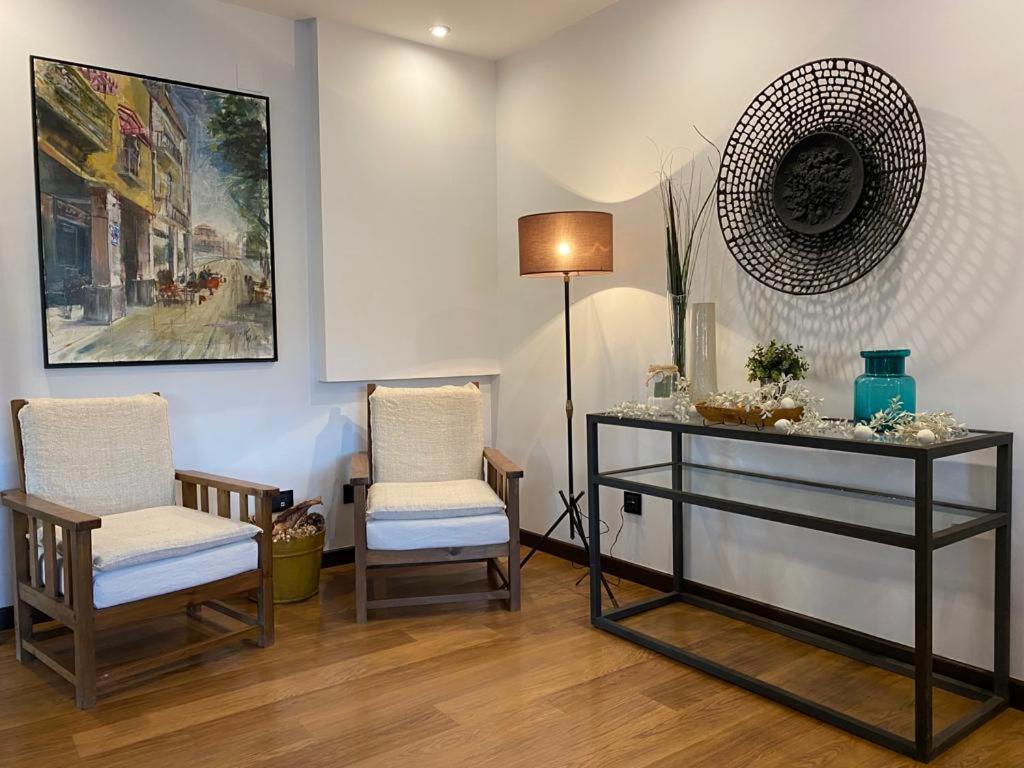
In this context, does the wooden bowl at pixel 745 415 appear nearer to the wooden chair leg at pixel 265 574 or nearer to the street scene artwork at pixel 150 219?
the wooden chair leg at pixel 265 574

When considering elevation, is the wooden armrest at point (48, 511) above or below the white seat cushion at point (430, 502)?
above

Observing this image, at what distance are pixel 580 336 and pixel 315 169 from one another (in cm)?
146

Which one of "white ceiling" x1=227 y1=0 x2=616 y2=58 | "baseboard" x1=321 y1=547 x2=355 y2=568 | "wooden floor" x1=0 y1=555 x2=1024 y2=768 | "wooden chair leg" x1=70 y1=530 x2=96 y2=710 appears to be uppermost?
"white ceiling" x1=227 y1=0 x2=616 y2=58

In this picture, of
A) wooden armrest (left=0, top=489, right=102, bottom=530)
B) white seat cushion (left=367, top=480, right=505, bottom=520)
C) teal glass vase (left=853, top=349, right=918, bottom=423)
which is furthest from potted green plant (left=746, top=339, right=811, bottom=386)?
wooden armrest (left=0, top=489, right=102, bottom=530)

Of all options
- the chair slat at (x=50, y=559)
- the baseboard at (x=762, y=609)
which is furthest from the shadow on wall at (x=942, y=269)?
the chair slat at (x=50, y=559)

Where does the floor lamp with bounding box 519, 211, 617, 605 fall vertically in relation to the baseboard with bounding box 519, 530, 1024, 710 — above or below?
above

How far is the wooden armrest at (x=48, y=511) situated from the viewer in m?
2.30

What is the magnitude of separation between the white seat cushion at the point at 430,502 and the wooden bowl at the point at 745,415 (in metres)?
0.92

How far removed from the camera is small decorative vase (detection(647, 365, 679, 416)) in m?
2.91

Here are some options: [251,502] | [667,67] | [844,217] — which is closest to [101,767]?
[251,502]

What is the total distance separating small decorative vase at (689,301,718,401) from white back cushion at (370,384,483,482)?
1.10 metres

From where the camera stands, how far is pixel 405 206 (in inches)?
154

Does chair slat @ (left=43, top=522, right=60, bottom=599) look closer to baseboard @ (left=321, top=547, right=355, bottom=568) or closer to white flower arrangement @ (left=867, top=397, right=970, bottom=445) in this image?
baseboard @ (left=321, top=547, right=355, bottom=568)

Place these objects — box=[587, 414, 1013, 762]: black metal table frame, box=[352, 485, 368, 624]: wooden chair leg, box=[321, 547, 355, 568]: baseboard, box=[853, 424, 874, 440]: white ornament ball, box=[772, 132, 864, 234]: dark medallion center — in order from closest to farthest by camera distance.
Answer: box=[587, 414, 1013, 762]: black metal table frame
box=[853, 424, 874, 440]: white ornament ball
box=[772, 132, 864, 234]: dark medallion center
box=[352, 485, 368, 624]: wooden chair leg
box=[321, 547, 355, 568]: baseboard
